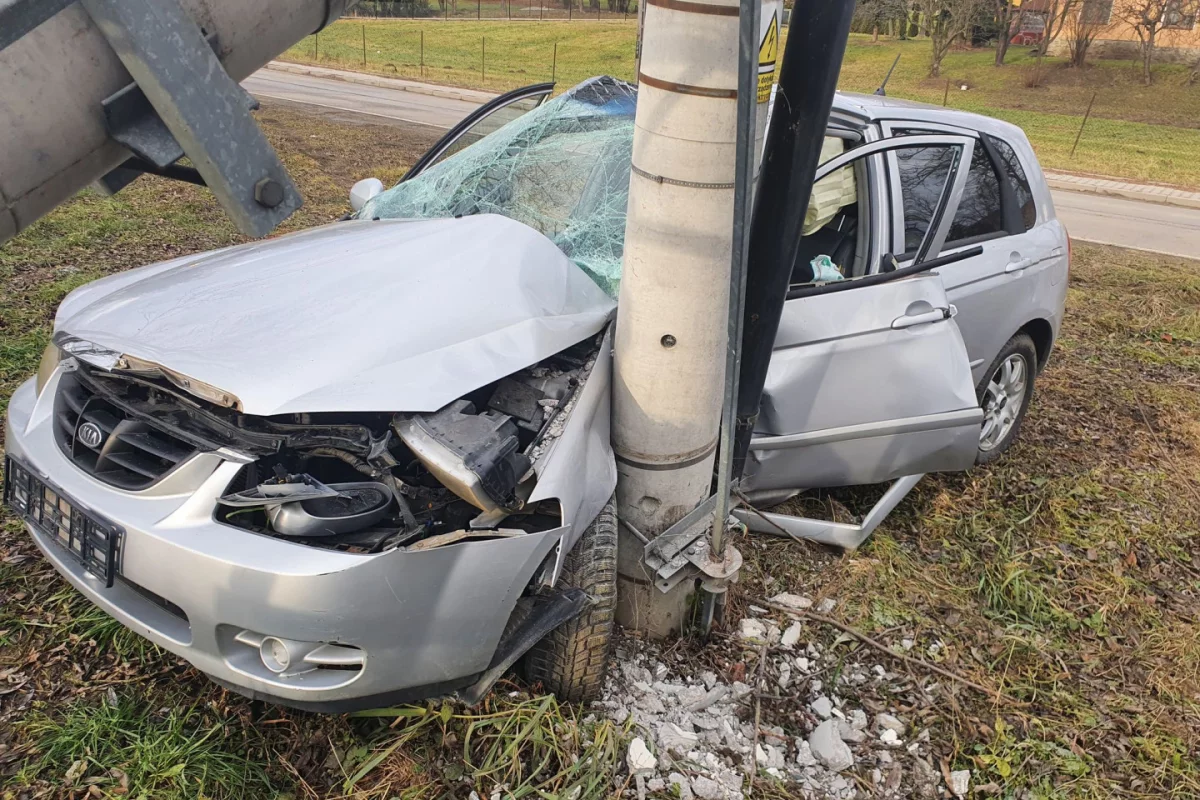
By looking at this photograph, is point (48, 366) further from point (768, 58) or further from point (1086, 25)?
point (1086, 25)

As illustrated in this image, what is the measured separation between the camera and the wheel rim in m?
4.29

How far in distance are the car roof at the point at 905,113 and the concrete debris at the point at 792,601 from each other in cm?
203

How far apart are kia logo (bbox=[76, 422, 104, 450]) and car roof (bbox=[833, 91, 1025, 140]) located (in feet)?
10.0

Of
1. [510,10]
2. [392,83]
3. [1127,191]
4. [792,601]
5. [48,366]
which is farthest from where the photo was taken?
[510,10]

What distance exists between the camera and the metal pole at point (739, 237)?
188 cm

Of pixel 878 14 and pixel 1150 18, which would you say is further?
pixel 878 14

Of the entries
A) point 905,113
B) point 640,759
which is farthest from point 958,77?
point 640,759

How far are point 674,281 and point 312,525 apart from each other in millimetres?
1170

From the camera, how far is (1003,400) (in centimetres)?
439

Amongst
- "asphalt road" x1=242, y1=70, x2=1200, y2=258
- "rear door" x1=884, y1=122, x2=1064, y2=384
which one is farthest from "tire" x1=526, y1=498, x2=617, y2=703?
"asphalt road" x1=242, y1=70, x2=1200, y2=258

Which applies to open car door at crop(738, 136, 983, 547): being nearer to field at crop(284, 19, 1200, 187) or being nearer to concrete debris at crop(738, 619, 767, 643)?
concrete debris at crop(738, 619, 767, 643)

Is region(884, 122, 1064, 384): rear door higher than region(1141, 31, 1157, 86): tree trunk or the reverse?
higher

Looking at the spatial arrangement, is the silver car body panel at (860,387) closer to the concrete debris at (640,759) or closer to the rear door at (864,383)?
the rear door at (864,383)

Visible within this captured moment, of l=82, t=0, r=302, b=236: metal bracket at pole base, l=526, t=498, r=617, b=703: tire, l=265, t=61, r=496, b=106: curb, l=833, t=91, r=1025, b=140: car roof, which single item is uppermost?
l=82, t=0, r=302, b=236: metal bracket at pole base
